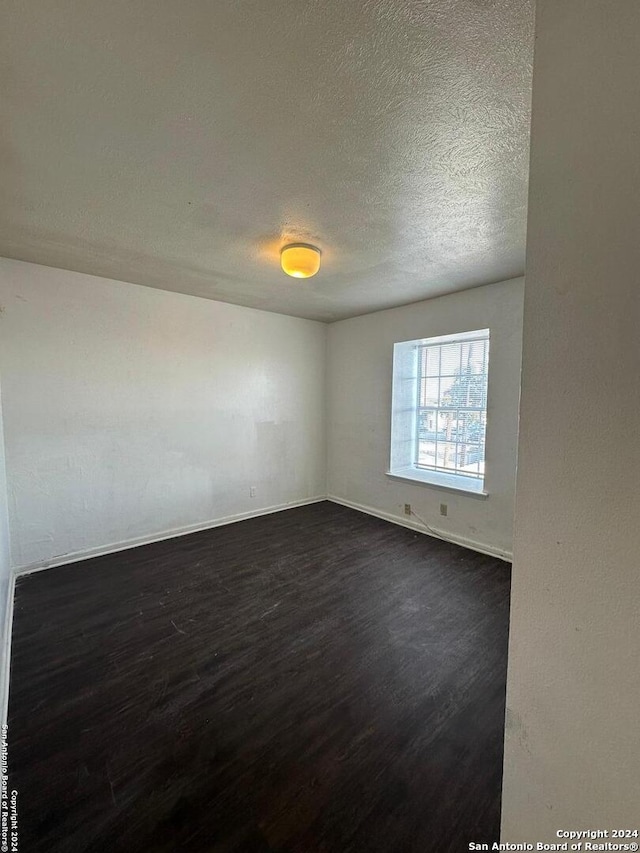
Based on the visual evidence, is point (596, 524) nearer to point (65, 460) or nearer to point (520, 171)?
point (520, 171)

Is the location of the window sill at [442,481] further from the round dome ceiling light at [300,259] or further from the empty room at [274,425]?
the round dome ceiling light at [300,259]

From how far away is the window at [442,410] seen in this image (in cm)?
347

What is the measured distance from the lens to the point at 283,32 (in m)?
1.01

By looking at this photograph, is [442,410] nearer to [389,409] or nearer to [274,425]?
[389,409]

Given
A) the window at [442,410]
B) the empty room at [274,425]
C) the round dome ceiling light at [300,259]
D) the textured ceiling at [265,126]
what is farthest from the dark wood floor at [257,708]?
the textured ceiling at [265,126]

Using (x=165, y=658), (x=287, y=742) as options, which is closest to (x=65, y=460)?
(x=165, y=658)

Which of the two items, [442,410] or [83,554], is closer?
[83,554]

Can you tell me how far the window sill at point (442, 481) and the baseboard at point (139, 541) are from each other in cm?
148

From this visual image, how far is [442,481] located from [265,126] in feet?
10.7

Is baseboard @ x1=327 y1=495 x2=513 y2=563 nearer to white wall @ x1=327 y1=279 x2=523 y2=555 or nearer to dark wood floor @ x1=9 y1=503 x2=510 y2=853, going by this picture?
white wall @ x1=327 y1=279 x2=523 y2=555

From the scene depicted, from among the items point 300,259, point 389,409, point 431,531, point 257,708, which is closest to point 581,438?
point 257,708

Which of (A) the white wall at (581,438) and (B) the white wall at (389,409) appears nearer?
(A) the white wall at (581,438)

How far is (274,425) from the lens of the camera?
436 centimetres

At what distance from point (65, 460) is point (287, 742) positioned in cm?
277
